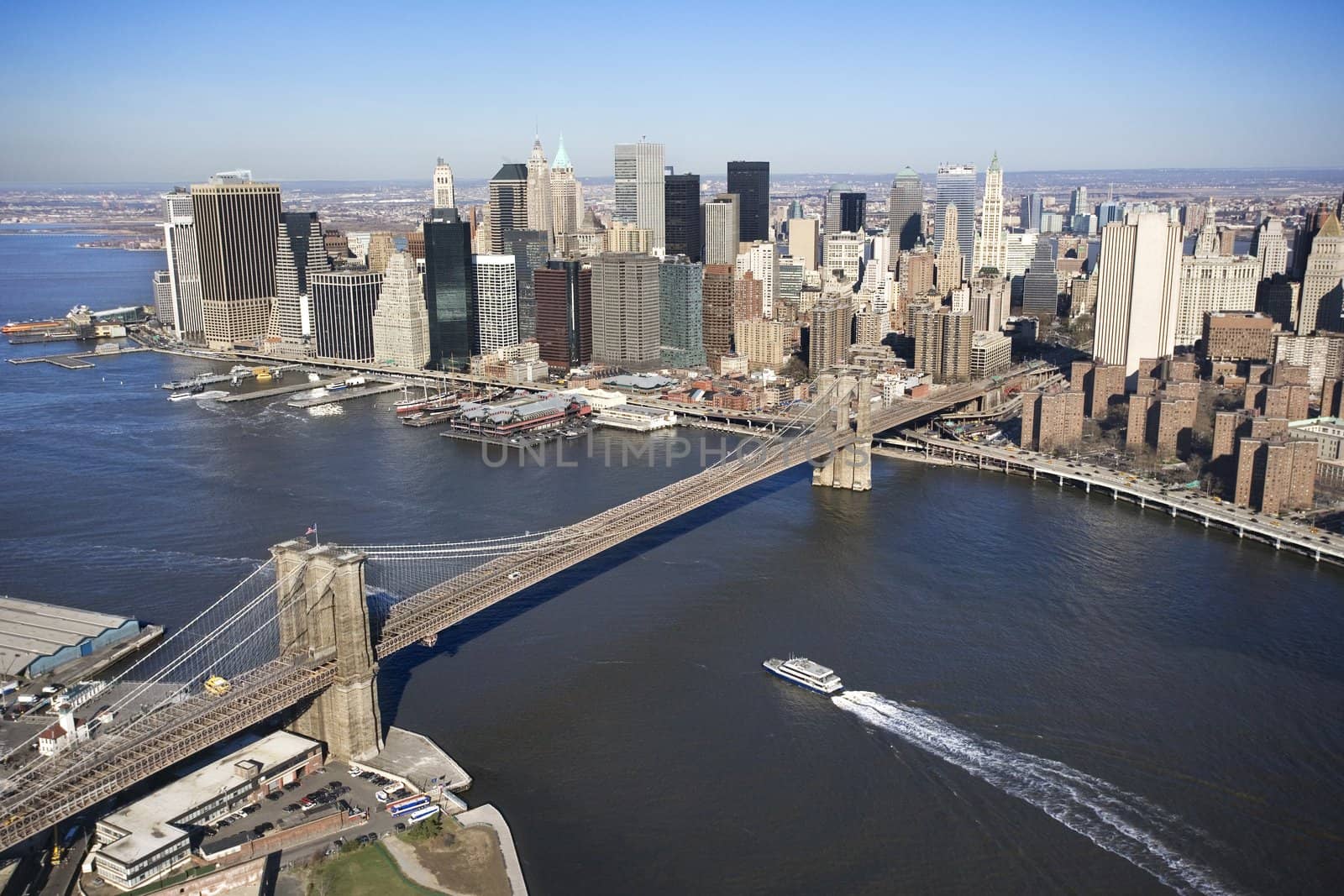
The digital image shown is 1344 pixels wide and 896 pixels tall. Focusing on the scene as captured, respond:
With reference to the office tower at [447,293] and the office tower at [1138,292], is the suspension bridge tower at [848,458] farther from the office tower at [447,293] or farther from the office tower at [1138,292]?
the office tower at [447,293]

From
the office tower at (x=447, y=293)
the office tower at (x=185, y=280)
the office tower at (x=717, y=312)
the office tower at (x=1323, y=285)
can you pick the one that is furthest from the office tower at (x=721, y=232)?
the office tower at (x=1323, y=285)

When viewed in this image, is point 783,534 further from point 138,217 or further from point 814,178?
point 814,178

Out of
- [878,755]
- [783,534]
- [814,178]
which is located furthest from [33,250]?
[814,178]

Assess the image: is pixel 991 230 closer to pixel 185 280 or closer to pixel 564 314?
pixel 564 314

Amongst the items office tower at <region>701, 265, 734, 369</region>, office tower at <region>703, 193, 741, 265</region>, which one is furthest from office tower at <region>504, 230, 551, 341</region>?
office tower at <region>703, 193, 741, 265</region>

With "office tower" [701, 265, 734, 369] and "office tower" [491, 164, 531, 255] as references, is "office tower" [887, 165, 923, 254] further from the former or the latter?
"office tower" [701, 265, 734, 369]

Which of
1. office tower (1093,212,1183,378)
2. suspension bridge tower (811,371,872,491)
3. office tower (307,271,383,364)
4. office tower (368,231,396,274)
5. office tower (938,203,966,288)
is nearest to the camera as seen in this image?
suspension bridge tower (811,371,872,491)
